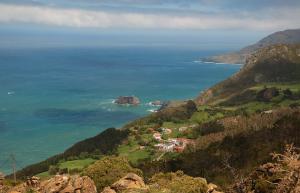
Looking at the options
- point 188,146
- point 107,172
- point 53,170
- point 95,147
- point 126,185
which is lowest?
point 95,147

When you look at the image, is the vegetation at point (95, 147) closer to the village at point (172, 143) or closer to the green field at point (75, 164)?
the green field at point (75, 164)

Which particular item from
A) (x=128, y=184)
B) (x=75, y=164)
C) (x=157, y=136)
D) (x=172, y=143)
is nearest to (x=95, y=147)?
(x=157, y=136)

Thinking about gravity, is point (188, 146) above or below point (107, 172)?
below

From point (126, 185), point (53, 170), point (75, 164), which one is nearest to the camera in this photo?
point (126, 185)

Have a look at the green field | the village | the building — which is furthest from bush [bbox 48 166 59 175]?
the building

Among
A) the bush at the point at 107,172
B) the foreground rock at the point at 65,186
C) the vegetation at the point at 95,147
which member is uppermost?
the foreground rock at the point at 65,186

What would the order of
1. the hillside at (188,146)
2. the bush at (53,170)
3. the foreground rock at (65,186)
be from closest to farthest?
the foreground rock at (65,186) < the hillside at (188,146) < the bush at (53,170)

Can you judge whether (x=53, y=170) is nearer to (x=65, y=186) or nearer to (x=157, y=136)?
(x=157, y=136)

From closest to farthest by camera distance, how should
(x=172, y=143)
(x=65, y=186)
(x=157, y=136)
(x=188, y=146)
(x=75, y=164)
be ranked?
(x=65, y=186), (x=75, y=164), (x=188, y=146), (x=172, y=143), (x=157, y=136)

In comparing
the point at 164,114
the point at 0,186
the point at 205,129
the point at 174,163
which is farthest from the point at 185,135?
the point at 0,186

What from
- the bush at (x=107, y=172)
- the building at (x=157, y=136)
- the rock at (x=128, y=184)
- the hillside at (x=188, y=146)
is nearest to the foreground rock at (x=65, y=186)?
the rock at (x=128, y=184)
